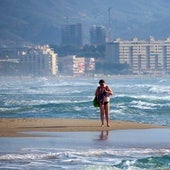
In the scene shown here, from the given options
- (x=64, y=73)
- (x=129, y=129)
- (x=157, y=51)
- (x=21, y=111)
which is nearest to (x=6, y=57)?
(x=64, y=73)

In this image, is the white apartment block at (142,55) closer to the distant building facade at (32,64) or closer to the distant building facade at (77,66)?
the distant building facade at (77,66)

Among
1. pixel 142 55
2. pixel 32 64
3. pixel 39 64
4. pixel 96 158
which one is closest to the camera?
pixel 96 158

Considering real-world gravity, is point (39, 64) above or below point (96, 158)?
above

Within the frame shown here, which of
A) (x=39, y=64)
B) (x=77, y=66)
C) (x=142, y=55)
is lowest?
(x=77, y=66)

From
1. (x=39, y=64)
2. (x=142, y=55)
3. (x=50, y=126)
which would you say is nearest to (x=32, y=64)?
(x=39, y=64)

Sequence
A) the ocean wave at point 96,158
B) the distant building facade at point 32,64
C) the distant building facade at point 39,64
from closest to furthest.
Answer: the ocean wave at point 96,158 → the distant building facade at point 32,64 → the distant building facade at point 39,64

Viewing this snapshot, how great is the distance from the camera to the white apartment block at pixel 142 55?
548ft

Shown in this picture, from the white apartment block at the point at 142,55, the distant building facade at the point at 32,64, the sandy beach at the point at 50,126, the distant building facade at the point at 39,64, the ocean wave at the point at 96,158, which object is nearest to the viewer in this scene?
the ocean wave at the point at 96,158

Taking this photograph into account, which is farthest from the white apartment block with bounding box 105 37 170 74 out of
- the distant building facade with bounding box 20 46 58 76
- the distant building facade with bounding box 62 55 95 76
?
the distant building facade with bounding box 20 46 58 76

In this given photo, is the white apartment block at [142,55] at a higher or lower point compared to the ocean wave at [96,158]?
higher

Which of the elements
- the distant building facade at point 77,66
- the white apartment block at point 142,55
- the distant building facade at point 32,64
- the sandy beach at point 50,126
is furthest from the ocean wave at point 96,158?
the white apartment block at point 142,55

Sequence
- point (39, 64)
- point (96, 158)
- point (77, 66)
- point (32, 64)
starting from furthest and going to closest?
point (77, 66)
point (32, 64)
point (39, 64)
point (96, 158)

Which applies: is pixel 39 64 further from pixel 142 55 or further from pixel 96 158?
pixel 96 158

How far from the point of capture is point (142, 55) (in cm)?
17162
